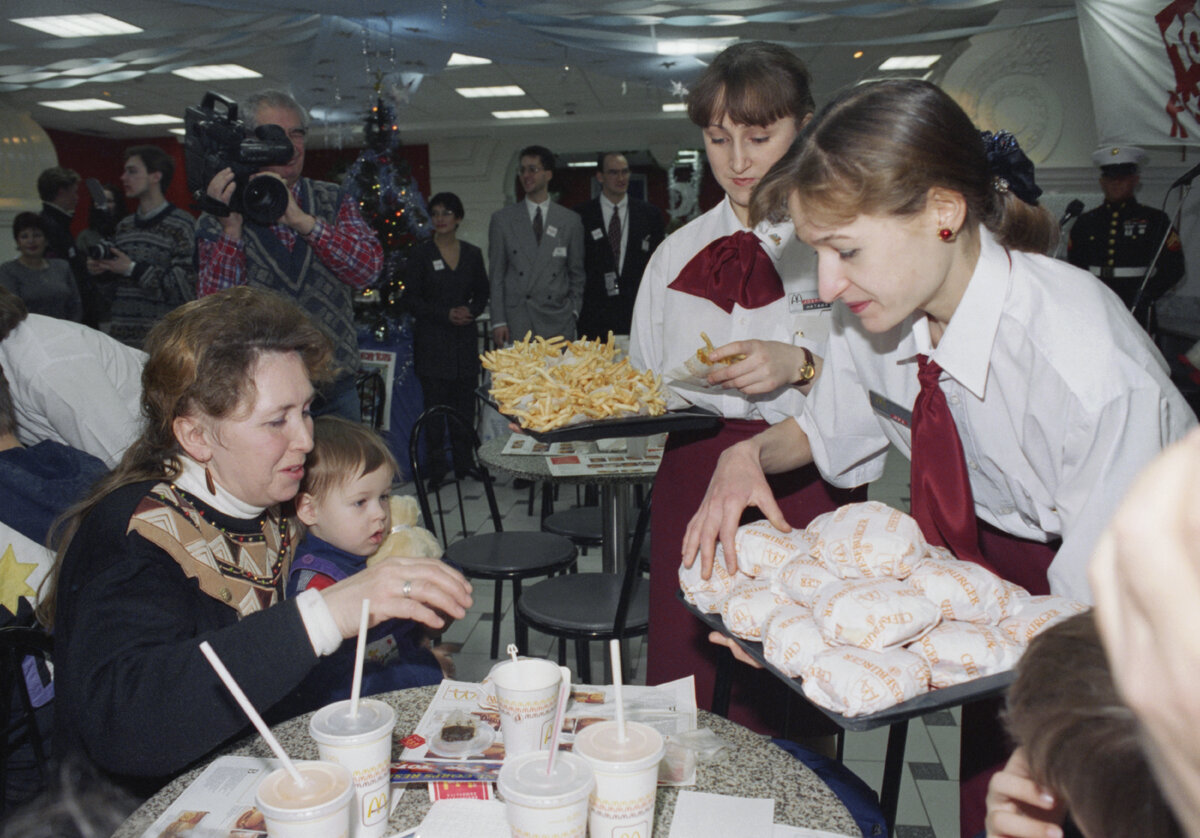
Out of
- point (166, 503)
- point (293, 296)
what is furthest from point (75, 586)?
point (293, 296)

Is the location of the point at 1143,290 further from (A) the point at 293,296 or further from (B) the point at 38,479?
(B) the point at 38,479

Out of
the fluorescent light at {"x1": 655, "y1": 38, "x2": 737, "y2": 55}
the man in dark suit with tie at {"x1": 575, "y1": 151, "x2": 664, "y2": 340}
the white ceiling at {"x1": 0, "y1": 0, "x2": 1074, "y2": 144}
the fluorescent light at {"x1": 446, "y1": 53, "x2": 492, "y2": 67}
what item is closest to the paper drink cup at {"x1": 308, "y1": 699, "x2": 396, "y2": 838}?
the man in dark suit with tie at {"x1": 575, "y1": 151, "x2": 664, "y2": 340}

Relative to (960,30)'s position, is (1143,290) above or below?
below

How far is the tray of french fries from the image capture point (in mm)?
2215

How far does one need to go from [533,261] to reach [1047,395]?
5313 mm

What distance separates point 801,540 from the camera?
1424 mm

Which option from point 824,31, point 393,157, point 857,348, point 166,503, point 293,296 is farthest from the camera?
point 824,31

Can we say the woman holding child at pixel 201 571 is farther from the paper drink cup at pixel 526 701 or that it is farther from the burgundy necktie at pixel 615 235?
the burgundy necktie at pixel 615 235

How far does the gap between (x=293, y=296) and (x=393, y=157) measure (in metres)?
4.04

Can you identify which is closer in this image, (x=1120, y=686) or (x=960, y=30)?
(x=1120, y=686)

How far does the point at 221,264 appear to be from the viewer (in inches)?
116

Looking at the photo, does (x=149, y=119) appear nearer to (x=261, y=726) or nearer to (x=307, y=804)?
(x=261, y=726)

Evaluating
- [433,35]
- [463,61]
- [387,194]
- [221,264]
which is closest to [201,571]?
[221,264]

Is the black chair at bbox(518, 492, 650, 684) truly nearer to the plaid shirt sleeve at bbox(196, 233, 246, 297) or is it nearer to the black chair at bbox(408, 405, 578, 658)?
the black chair at bbox(408, 405, 578, 658)
